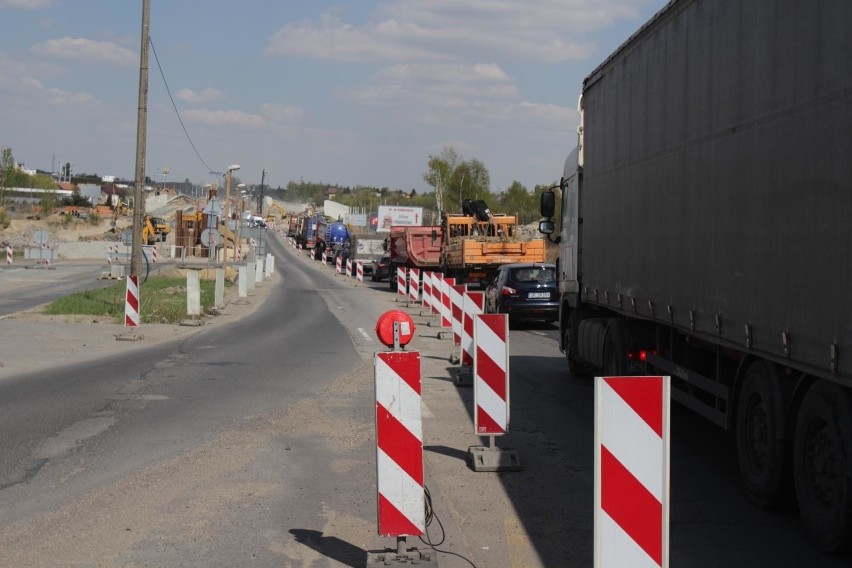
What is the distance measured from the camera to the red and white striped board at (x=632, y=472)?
14.2 feet

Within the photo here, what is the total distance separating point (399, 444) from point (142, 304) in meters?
24.0

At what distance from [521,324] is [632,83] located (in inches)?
628

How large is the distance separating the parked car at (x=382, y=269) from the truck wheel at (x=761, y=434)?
48.1m

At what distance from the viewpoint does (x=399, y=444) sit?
6098 millimetres

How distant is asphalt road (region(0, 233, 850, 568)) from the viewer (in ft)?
20.7

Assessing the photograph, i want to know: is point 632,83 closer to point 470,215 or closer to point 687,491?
point 687,491

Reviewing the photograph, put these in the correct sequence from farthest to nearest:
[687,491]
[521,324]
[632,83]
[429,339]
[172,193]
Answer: [172,193], [521,324], [429,339], [632,83], [687,491]

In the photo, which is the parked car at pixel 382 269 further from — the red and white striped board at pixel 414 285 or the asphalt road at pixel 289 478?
the asphalt road at pixel 289 478

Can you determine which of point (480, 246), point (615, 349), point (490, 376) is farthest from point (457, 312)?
point (480, 246)

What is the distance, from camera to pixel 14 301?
109 ft

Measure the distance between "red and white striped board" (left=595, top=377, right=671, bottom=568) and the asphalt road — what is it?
176 cm

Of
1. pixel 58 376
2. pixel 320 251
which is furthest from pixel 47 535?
pixel 320 251

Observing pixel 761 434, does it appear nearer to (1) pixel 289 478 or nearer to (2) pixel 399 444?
(2) pixel 399 444

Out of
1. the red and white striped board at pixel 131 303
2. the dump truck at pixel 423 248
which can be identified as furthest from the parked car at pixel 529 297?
the dump truck at pixel 423 248
